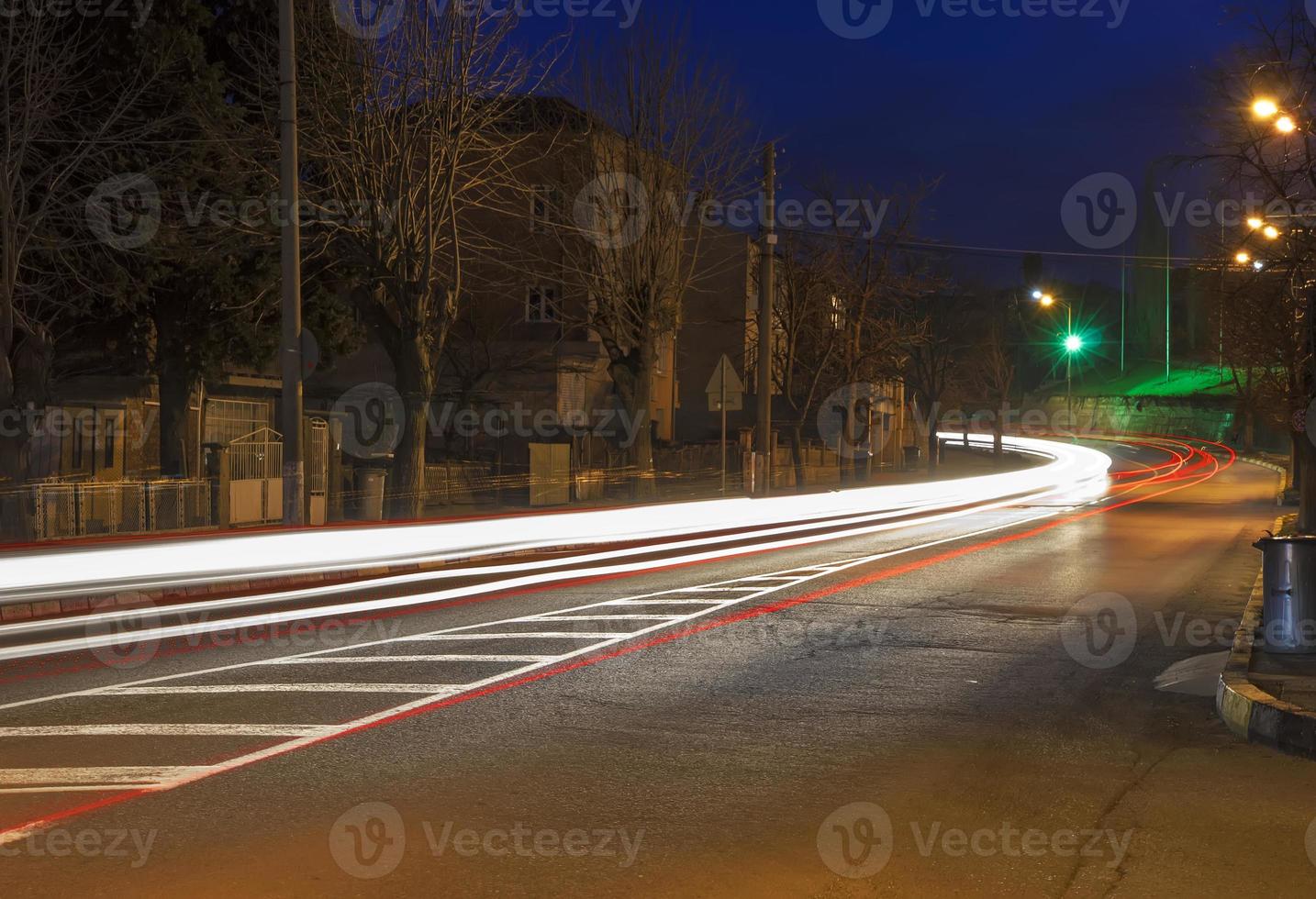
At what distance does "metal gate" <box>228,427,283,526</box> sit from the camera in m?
24.0

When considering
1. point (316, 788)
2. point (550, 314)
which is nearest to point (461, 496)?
point (550, 314)

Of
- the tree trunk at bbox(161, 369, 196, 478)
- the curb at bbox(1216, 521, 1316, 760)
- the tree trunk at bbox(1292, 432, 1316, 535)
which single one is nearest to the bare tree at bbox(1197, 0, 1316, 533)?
the tree trunk at bbox(1292, 432, 1316, 535)

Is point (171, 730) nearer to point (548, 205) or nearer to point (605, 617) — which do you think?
point (605, 617)

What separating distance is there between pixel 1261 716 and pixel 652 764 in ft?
12.1

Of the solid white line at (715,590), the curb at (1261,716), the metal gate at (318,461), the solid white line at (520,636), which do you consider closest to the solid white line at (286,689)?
the solid white line at (520,636)

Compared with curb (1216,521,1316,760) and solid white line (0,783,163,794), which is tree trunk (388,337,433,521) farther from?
solid white line (0,783,163,794)

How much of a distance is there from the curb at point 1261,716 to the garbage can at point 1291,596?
711mm

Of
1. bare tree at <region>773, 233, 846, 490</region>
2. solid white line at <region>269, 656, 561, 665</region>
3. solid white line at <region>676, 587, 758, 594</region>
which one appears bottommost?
solid white line at <region>676, 587, 758, 594</region>

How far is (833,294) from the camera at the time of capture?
47.9m

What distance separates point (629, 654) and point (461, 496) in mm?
22727

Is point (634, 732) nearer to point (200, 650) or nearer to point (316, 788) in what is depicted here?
point (316, 788)

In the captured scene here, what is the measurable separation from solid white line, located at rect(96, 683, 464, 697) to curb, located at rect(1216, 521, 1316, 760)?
5010mm

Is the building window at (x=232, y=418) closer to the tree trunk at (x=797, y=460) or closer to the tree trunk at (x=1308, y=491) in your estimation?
the tree trunk at (x=797, y=460)

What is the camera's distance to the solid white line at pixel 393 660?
10.5 metres
